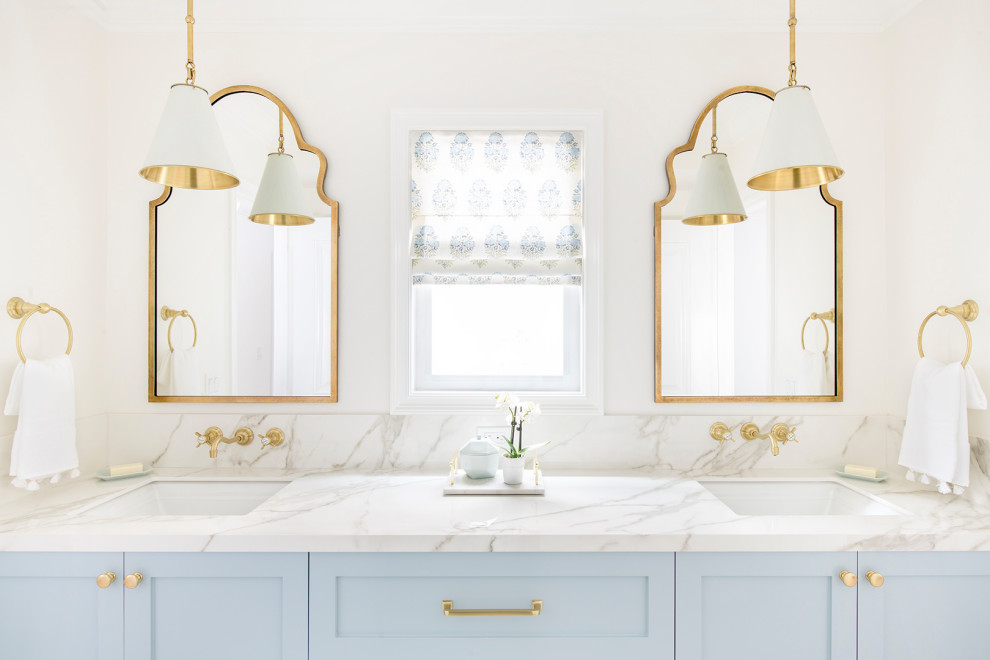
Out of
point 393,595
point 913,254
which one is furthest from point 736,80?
point 393,595

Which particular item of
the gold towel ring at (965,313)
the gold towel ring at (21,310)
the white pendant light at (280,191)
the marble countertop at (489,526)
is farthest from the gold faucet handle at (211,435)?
the gold towel ring at (965,313)

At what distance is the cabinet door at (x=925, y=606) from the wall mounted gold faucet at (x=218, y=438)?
185cm

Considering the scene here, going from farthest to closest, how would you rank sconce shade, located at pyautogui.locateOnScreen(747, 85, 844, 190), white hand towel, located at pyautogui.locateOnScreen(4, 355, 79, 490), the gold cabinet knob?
white hand towel, located at pyautogui.locateOnScreen(4, 355, 79, 490) → the gold cabinet knob → sconce shade, located at pyautogui.locateOnScreen(747, 85, 844, 190)

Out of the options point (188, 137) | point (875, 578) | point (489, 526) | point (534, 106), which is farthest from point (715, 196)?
point (188, 137)

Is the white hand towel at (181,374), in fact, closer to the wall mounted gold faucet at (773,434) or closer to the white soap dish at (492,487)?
the white soap dish at (492,487)

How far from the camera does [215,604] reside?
131 centimetres

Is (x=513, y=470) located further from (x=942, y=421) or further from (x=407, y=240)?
(x=942, y=421)

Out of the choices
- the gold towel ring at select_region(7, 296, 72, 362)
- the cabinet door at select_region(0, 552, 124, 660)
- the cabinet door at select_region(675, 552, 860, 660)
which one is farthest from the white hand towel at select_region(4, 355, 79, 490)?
the cabinet door at select_region(675, 552, 860, 660)

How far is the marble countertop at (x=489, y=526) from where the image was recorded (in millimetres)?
1290

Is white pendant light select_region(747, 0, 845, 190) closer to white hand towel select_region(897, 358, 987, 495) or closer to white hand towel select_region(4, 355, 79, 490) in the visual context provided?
white hand towel select_region(897, 358, 987, 495)

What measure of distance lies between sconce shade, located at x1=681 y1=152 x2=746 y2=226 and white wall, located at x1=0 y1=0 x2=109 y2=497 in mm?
2026

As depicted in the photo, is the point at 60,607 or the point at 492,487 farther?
the point at 492,487

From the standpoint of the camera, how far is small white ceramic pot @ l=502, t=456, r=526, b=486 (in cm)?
164

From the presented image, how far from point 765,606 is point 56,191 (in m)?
2.36
